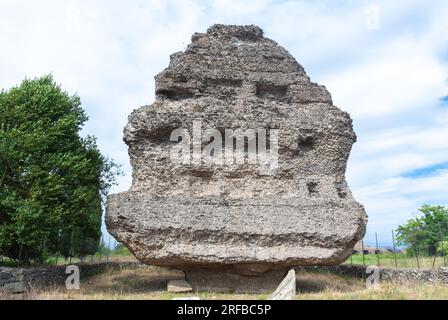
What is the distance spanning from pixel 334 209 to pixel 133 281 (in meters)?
6.71

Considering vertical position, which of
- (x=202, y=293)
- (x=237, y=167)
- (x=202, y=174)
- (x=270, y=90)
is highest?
(x=270, y=90)

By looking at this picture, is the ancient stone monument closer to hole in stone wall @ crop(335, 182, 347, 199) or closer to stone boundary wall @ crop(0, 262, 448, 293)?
hole in stone wall @ crop(335, 182, 347, 199)

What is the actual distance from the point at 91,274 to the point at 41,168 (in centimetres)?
477

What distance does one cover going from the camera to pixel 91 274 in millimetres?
15164

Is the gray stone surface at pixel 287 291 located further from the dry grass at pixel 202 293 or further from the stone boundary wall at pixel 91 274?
the stone boundary wall at pixel 91 274

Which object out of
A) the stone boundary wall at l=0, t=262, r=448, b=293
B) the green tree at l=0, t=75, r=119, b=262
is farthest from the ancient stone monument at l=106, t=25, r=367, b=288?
the stone boundary wall at l=0, t=262, r=448, b=293

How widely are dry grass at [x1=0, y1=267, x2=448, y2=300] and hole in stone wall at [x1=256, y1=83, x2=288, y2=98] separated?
19.3ft

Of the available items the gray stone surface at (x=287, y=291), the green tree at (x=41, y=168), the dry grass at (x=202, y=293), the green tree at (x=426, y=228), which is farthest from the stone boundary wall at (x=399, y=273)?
the green tree at (x=426, y=228)

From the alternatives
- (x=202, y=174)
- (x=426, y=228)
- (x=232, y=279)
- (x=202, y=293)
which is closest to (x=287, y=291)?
(x=202, y=293)

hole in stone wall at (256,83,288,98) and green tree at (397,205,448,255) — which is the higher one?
hole in stone wall at (256,83,288,98)

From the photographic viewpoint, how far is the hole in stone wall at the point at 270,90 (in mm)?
13750

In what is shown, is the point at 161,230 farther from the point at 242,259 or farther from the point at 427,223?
the point at 427,223

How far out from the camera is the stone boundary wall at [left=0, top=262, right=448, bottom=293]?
11344 millimetres

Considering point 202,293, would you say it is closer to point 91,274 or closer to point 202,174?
point 202,174
